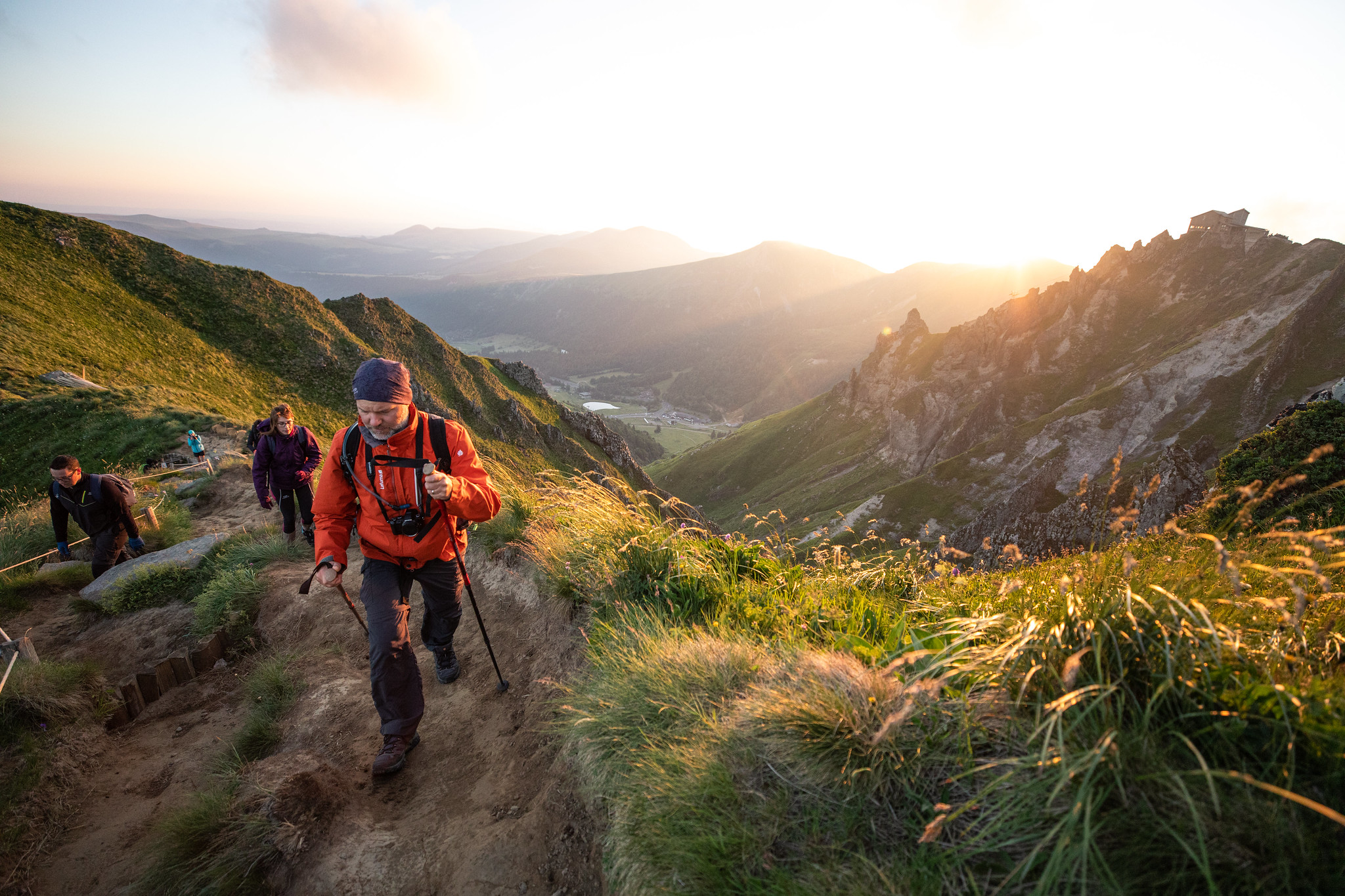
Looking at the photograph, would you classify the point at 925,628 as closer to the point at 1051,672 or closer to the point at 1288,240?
the point at 1051,672

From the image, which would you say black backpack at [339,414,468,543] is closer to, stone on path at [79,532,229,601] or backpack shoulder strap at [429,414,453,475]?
backpack shoulder strap at [429,414,453,475]

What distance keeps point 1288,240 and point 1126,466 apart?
63.5 meters

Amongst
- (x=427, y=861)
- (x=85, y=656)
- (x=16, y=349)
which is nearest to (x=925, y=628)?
(x=427, y=861)

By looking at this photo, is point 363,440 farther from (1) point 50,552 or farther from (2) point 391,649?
(1) point 50,552

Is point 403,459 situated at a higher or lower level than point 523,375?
higher

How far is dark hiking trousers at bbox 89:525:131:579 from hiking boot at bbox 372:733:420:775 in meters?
6.59

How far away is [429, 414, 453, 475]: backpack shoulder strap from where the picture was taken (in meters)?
4.86

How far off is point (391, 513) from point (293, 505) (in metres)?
5.69

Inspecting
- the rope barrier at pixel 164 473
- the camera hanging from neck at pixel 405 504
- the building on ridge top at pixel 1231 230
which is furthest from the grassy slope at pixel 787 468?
the camera hanging from neck at pixel 405 504

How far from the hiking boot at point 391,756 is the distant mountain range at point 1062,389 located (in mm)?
46365

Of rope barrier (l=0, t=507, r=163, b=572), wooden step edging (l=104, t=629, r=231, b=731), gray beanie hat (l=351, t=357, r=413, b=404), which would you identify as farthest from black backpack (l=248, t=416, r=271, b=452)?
gray beanie hat (l=351, t=357, r=413, b=404)

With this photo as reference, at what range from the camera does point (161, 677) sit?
592 centimetres

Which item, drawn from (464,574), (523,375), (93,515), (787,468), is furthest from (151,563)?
(787,468)

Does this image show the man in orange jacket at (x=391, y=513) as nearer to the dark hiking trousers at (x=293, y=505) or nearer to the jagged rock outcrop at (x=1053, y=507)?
the dark hiking trousers at (x=293, y=505)
